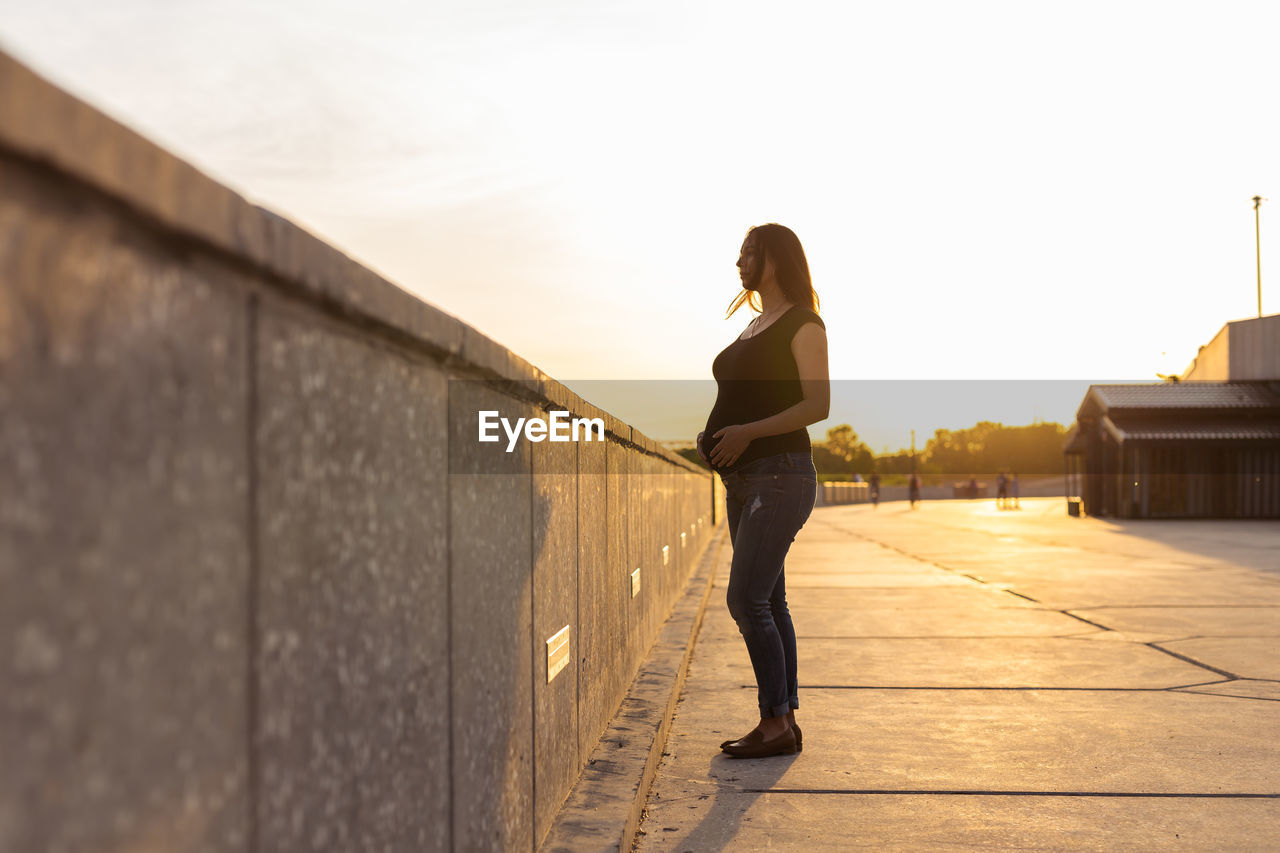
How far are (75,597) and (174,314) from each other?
287mm

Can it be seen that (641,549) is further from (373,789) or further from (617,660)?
(373,789)

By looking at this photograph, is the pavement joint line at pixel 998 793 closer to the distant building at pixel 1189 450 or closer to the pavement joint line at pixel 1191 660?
the pavement joint line at pixel 1191 660

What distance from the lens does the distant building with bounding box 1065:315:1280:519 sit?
103 feet

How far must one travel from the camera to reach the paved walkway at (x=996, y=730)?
121 inches

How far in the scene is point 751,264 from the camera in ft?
12.6

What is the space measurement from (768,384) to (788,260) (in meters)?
0.48

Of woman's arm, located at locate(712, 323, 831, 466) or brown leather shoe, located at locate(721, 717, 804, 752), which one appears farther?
brown leather shoe, located at locate(721, 717, 804, 752)

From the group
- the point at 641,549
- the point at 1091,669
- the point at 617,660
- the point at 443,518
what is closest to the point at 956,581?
the point at 1091,669

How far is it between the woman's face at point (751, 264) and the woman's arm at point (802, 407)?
11.8 inches

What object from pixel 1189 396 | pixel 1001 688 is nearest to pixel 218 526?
pixel 1001 688

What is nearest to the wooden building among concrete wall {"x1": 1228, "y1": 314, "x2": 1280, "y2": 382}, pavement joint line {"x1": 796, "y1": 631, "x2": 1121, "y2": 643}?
concrete wall {"x1": 1228, "y1": 314, "x2": 1280, "y2": 382}

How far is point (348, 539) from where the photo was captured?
4.58ft

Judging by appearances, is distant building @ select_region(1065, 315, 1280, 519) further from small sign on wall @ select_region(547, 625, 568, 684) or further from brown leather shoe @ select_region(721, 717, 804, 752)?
small sign on wall @ select_region(547, 625, 568, 684)

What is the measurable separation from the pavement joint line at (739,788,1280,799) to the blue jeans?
397mm
